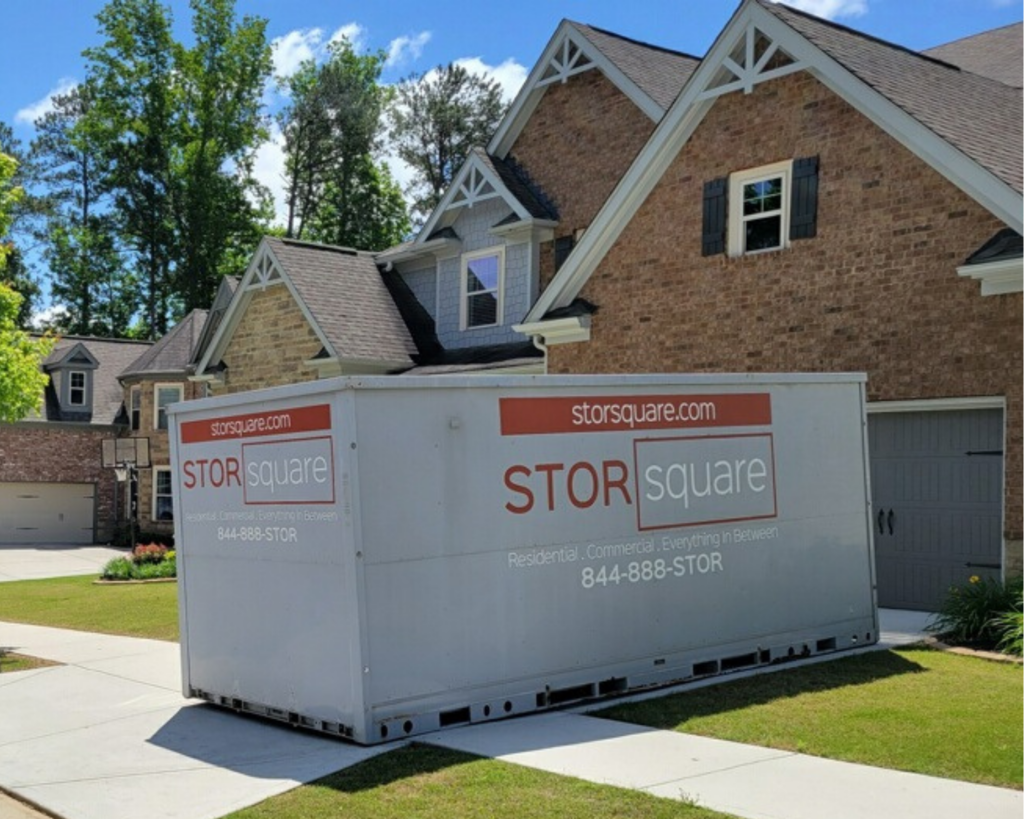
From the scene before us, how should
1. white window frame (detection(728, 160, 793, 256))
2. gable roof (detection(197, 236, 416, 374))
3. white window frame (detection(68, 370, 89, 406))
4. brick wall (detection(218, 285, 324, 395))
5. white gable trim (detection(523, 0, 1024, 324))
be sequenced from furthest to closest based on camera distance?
white window frame (detection(68, 370, 89, 406)) < brick wall (detection(218, 285, 324, 395)) < gable roof (detection(197, 236, 416, 374)) < white window frame (detection(728, 160, 793, 256)) < white gable trim (detection(523, 0, 1024, 324))

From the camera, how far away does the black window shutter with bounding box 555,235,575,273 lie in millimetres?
22891

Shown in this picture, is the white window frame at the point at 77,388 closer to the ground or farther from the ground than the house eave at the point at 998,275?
farther from the ground

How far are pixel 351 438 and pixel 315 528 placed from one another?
78cm

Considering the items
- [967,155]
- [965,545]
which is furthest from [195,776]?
[967,155]

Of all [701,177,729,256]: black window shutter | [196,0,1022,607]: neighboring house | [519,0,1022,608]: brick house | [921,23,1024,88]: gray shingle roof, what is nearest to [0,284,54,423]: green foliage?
[196,0,1022,607]: neighboring house

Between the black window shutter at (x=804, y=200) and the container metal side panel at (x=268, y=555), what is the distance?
861 cm

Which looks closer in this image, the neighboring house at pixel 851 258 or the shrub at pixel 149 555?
the neighboring house at pixel 851 258

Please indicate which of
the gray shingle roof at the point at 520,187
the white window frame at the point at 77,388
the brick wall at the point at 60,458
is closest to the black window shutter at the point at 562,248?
the gray shingle roof at the point at 520,187

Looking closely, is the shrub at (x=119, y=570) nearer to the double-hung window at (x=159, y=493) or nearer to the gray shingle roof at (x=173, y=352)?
the double-hung window at (x=159, y=493)

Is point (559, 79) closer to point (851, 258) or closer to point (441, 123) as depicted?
point (851, 258)

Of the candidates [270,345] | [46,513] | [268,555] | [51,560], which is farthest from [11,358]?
[46,513]

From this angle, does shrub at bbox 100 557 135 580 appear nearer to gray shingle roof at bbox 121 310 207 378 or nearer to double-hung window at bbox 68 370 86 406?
gray shingle roof at bbox 121 310 207 378

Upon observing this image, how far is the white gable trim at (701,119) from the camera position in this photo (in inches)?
535

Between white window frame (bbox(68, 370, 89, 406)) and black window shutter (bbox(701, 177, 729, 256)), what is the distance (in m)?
33.2
